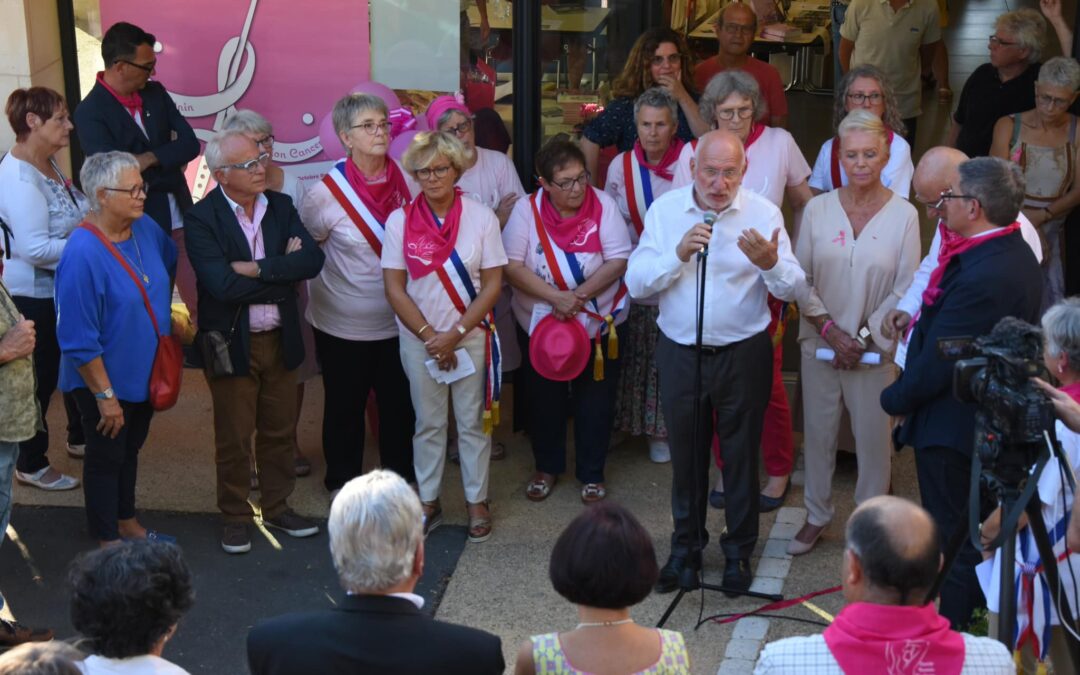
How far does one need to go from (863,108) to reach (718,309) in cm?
152

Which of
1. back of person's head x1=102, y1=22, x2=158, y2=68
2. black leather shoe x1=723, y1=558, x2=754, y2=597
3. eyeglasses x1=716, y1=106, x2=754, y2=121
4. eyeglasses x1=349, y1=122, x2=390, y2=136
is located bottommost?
black leather shoe x1=723, y1=558, x2=754, y2=597

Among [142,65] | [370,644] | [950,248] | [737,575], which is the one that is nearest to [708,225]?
[950,248]

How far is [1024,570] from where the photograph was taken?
3.70 m

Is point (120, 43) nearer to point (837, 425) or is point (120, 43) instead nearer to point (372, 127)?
point (372, 127)

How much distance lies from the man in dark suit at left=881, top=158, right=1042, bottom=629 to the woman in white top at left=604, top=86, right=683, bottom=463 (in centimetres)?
157

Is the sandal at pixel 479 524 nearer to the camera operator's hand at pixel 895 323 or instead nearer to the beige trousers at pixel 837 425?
the beige trousers at pixel 837 425

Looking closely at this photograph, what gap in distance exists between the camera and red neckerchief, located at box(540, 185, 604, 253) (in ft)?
18.6

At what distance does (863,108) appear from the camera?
5.70m

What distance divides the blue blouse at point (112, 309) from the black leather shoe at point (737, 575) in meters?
2.49

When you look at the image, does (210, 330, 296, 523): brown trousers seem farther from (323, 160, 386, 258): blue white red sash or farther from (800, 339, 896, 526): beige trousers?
(800, 339, 896, 526): beige trousers

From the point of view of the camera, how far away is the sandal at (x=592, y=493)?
598cm

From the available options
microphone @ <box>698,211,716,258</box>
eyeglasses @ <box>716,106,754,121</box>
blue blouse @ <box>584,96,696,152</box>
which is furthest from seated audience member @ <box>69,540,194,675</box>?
blue blouse @ <box>584,96,696,152</box>

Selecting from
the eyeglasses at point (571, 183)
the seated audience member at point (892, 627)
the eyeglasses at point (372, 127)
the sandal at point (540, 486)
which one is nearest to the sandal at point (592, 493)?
the sandal at point (540, 486)

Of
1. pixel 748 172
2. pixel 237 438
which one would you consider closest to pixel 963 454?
pixel 748 172
